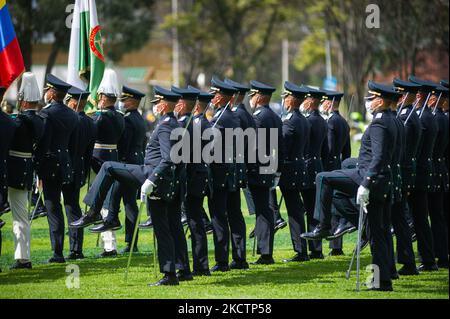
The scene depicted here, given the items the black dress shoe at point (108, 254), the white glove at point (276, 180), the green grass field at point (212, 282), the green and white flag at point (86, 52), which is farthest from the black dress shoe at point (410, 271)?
the green and white flag at point (86, 52)

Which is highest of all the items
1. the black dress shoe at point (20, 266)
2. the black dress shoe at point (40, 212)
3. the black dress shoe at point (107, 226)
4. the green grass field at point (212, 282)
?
the black dress shoe at point (40, 212)

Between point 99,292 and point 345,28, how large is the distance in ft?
94.1

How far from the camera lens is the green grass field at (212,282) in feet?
35.6

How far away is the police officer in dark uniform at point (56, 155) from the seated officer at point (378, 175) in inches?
147

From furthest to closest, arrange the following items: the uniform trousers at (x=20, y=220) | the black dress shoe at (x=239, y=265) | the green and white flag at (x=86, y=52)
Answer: the green and white flag at (x=86, y=52) → the black dress shoe at (x=239, y=265) → the uniform trousers at (x=20, y=220)

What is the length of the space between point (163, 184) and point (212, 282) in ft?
4.54

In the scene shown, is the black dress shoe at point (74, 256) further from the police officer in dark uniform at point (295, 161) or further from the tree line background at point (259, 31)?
the tree line background at point (259, 31)

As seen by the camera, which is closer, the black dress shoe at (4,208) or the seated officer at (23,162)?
the black dress shoe at (4,208)

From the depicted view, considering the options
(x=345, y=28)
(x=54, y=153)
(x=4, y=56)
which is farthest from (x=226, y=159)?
(x=345, y=28)

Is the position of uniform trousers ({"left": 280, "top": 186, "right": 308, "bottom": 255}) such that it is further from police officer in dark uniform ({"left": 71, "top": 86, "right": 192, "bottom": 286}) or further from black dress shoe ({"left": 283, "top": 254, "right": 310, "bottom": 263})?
police officer in dark uniform ({"left": 71, "top": 86, "right": 192, "bottom": 286})

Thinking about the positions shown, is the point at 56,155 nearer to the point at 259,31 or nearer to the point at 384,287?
the point at 384,287

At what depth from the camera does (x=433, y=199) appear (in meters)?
13.2

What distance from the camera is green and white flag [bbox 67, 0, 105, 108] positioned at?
1569cm

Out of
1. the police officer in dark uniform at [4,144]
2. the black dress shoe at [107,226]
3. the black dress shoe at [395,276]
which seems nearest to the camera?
the police officer in dark uniform at [4,144]
